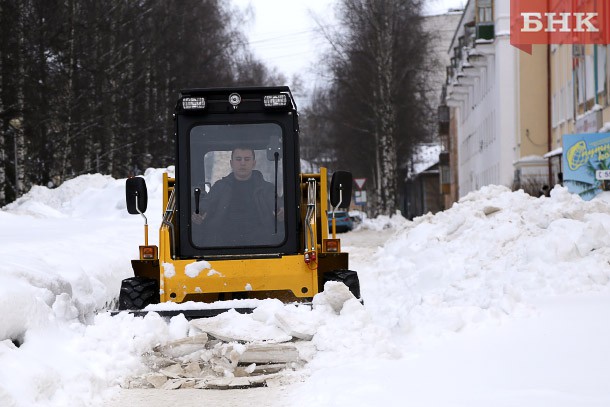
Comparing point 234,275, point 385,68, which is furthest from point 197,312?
point 385,68

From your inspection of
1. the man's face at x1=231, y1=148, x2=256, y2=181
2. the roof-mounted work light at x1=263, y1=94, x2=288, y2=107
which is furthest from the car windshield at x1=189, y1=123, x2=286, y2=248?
the roof-mounted work light at x1=263, y1=94, x2=288, y2=107

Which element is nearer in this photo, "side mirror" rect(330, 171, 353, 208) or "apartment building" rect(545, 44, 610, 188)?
"side mirror" rect(330, 171, 353, 208)

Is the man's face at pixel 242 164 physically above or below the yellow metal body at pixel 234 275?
above

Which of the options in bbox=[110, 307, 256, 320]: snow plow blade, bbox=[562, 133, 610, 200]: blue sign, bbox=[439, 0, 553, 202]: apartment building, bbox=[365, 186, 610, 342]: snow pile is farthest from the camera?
bbox=[439, 0, 553, 202]: apartment building

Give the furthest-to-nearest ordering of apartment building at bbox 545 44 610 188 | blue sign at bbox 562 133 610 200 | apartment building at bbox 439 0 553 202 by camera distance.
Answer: apartment building at bbox 439 0 553 202 → apartment building at bbox 545 44 610 188 → blue sign at bbox 562 133 610 200

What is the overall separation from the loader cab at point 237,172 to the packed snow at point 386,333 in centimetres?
111

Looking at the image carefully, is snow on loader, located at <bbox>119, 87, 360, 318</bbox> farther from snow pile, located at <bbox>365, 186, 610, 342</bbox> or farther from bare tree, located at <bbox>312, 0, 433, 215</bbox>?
bare tree, located at <bbox>312, 0, 433, 215</bbox>

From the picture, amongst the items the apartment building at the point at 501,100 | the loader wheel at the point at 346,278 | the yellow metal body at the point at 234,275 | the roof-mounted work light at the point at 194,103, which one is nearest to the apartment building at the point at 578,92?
the apartment building at the point at 501,100

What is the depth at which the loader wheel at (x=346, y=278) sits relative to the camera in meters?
10.1

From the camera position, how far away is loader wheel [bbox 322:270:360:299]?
10.1m

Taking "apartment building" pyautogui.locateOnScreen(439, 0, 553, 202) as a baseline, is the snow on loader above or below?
below

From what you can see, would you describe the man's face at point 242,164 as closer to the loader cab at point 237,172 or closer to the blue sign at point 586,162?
the loader cab at point 237,172

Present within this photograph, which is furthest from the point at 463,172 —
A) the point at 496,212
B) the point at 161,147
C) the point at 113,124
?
the point at 496,212

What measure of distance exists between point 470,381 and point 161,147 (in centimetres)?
3595
